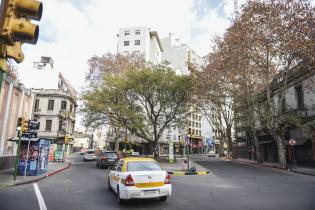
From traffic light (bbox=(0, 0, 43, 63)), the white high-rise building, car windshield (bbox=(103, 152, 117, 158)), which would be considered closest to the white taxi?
traffic light (bbox=(0, 0, 43, 63))

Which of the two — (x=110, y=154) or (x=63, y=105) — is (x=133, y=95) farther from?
(x=63, y=105)

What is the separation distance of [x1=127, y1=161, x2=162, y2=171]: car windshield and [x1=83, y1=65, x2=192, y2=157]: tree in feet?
60.4

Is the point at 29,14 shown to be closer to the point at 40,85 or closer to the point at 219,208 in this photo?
the point at 219,208

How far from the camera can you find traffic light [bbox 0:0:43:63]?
2621mm

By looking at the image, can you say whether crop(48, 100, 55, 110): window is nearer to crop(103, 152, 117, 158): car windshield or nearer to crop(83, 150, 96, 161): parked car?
crop(83, 150, 96, 161): parked car

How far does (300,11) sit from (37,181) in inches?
894

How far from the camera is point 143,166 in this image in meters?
8.54

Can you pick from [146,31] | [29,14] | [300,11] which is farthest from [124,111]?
[146,31]

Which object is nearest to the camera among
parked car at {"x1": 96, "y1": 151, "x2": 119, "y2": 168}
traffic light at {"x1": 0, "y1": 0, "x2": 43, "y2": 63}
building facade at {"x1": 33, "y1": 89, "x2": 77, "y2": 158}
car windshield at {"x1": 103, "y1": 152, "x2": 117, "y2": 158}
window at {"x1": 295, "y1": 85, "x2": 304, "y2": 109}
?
traffic light at {"x1": 0, "y1": 0, "x2": 43, "y2": 63}

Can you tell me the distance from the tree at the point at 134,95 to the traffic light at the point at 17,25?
24.0 metres

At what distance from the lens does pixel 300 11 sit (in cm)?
2036

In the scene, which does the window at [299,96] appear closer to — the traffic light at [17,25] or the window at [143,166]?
the window at [143,166]

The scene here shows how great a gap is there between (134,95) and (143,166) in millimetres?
22246

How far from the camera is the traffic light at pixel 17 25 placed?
262 cm
